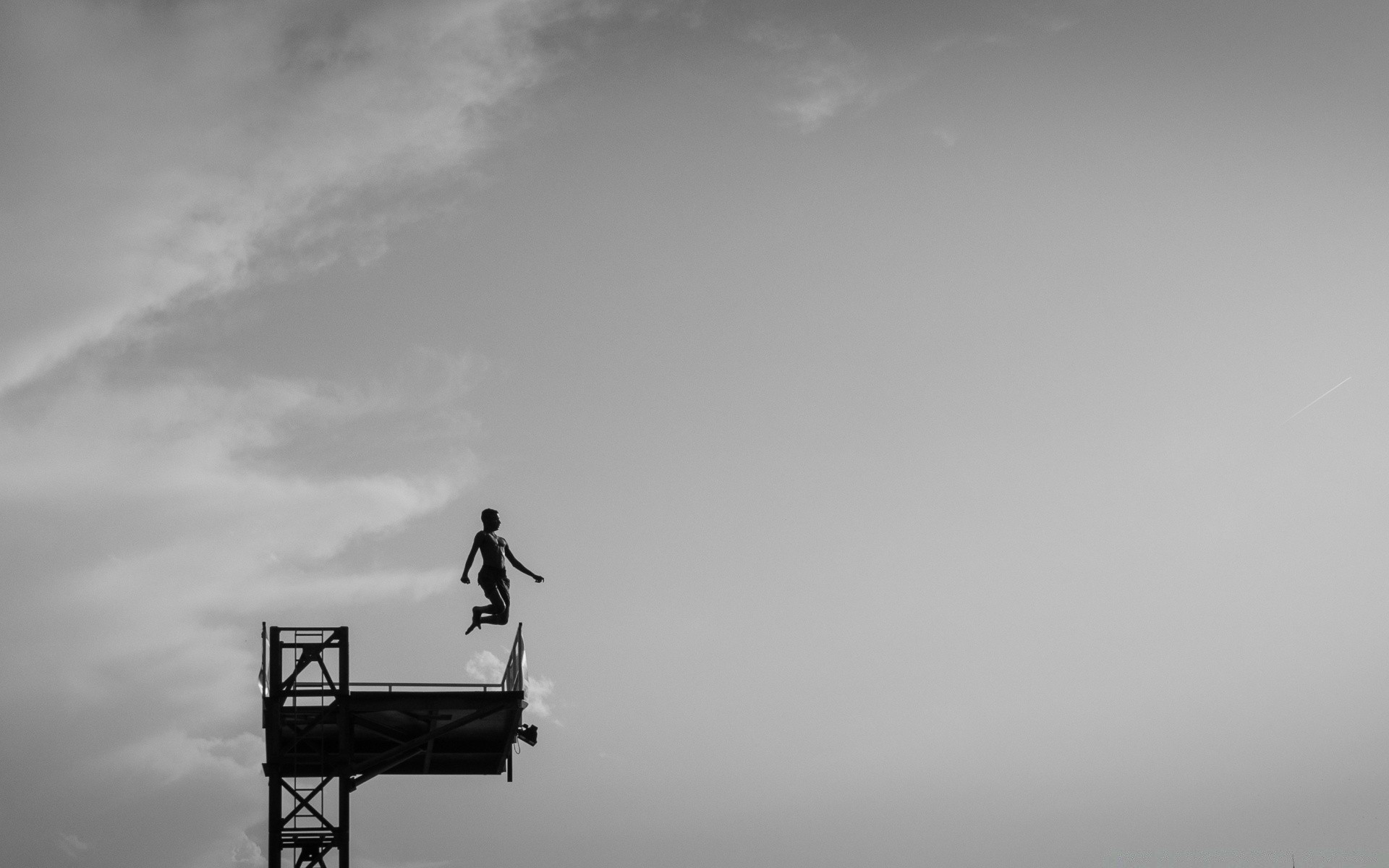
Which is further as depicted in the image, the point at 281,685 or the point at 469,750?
the point at 469,750

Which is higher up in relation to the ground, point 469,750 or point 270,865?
point 469,750

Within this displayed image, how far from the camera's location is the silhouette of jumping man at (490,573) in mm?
24406

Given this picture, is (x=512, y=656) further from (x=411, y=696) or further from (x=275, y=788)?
(x=275, y=788)

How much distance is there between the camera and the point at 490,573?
24.4m

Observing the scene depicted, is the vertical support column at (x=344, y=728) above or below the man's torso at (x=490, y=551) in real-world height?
below

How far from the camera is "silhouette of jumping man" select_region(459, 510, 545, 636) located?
2441 centimetres

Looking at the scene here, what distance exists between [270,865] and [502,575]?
564cm

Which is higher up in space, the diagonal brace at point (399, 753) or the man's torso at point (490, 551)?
the man's torso at point (490, 551)

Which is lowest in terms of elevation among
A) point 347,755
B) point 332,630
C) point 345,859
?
point 345,859

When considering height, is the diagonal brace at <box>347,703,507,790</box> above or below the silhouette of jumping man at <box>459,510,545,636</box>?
below

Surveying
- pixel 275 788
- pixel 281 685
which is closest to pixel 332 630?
pixel 281 685

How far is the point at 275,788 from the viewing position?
23.8 meters

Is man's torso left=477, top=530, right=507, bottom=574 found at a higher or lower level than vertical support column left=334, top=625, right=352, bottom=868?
higher

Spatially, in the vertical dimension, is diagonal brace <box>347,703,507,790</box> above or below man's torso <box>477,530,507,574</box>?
below
